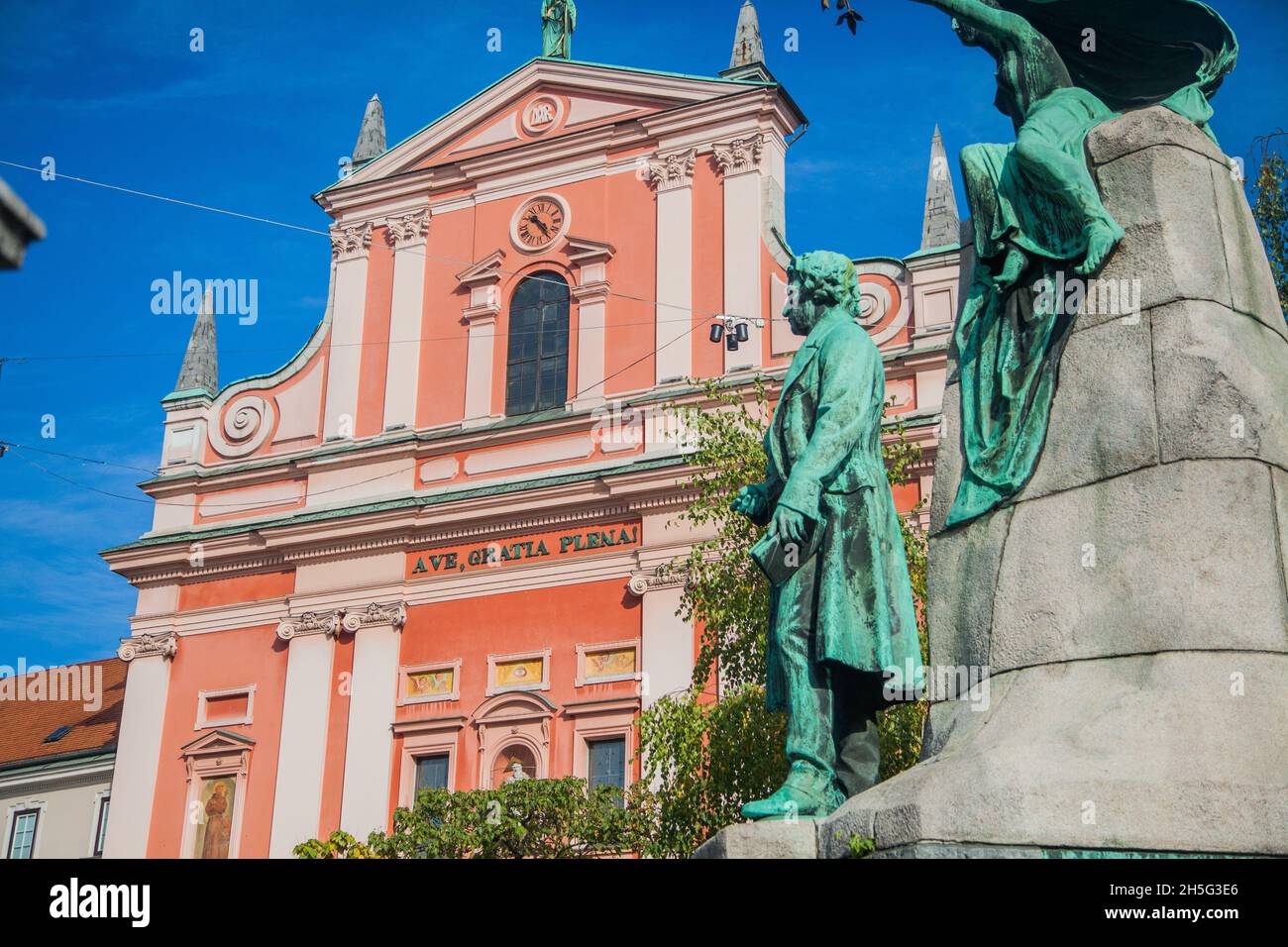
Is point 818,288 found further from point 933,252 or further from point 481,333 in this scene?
point 481,333

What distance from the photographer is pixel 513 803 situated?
16.4m

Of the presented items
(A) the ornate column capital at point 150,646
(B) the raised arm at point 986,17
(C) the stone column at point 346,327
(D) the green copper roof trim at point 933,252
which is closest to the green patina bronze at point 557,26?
(C) the stone column at point 346,327

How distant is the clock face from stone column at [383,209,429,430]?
1.79 m

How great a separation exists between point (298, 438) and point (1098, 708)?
22.2 metres

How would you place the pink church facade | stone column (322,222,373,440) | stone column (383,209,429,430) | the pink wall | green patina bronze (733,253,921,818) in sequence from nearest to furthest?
green patina bronze (733,253,921,818), the pink church facade, the pink wall, stone column (383,209,429,430), stone column (322,222,373,440)

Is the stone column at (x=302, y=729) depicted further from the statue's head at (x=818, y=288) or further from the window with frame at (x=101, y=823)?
the statue's head at (x=818, y=288)

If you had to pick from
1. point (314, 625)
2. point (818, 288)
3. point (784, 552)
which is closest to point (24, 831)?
point (314, 625)

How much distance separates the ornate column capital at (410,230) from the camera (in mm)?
26203

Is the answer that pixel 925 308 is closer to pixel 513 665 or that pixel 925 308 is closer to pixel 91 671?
pixel 513 665

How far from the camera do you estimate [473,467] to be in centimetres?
2389

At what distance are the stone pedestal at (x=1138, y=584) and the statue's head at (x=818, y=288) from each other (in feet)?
1.86

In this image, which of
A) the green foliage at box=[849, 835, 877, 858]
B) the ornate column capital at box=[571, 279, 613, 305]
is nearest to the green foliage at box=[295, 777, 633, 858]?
the ornate column capital at box=[571, 279, 613, 305]

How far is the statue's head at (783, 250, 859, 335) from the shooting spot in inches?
239

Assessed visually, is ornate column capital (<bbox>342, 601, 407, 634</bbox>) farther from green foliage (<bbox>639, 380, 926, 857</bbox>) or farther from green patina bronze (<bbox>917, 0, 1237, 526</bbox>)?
green patina bronze (<bbox>917, 0, 1237, 526</bbox>)
